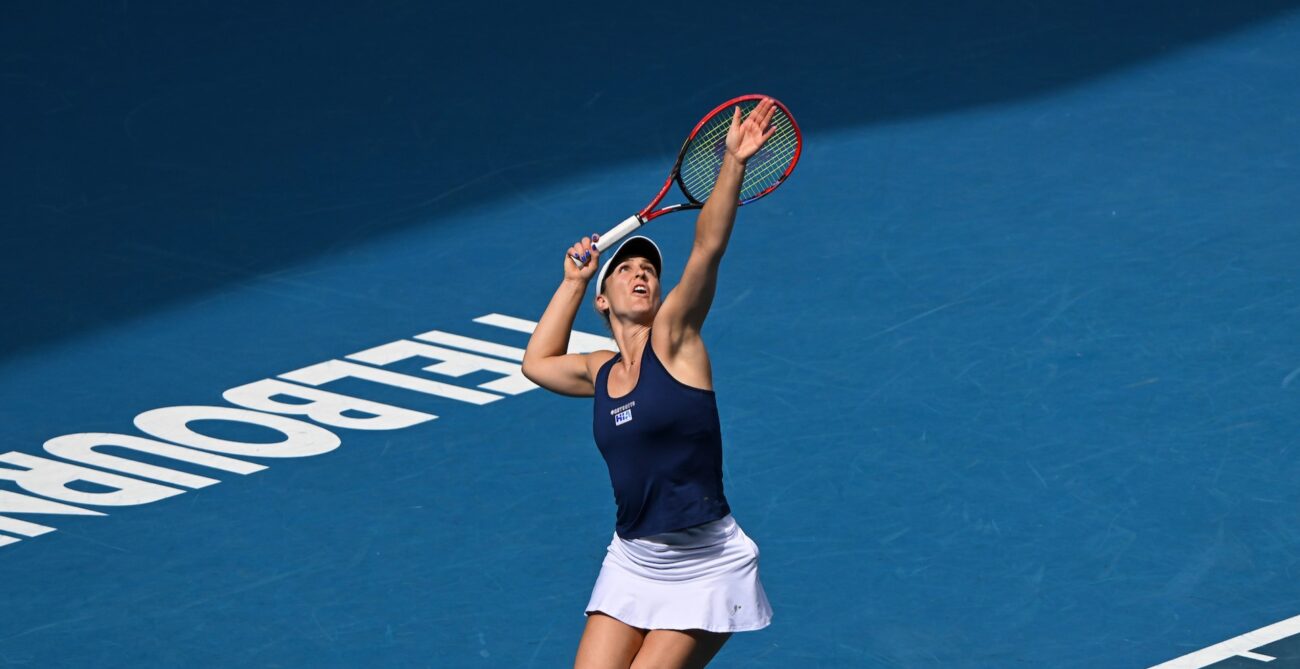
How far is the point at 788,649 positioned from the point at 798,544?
93 centimetres

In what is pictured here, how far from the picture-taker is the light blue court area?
9359 millimetres

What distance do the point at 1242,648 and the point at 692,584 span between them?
9.20 ft

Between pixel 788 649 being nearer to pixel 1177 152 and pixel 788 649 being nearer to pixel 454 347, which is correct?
pixel 454 347

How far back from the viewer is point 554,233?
13.3 m

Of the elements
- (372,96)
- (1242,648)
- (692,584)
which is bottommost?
(1242,648)

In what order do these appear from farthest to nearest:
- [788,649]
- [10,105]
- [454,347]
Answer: [10,105] < [454,347] < [788,649]

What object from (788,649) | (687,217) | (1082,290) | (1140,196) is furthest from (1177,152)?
(788,649)

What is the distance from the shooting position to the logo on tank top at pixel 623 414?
23.3 feet

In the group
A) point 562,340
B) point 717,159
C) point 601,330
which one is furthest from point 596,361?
point 601,330

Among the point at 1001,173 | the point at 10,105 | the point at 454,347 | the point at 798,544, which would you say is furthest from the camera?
the point at 10,105

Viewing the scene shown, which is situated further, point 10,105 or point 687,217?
point 10,105

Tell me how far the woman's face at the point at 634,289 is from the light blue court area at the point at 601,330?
2.09 meters

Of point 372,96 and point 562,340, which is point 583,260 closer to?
point 562,340

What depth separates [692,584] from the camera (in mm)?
7180
